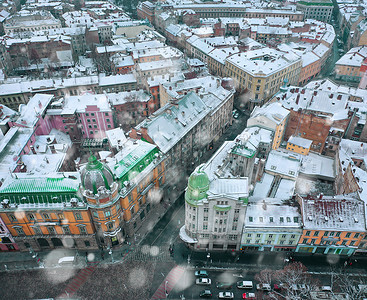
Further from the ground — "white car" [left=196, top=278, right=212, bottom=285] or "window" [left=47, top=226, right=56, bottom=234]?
"window" [left=47, top=226, right=56, bottom=234]

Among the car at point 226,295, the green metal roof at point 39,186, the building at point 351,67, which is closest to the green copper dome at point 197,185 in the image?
the car at point 226,295

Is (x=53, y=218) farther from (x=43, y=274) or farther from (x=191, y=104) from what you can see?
(x=191, y=104)

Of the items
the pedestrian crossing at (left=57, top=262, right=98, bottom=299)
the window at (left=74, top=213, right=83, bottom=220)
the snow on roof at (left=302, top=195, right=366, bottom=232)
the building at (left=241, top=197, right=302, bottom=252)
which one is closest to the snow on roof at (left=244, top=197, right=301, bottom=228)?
the building at (left=241, top=197, right=302, bottom=252)

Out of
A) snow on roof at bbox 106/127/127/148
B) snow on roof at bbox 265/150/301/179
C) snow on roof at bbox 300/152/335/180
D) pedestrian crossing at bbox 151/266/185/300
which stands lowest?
pedestrian crossing at bbox 151/266/185/300

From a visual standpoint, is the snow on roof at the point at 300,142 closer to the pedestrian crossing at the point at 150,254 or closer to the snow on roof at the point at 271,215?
the snow on roof at the point at 271,215

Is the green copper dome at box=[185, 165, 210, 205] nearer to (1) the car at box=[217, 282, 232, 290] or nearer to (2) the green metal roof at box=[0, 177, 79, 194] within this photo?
(1) the car at box=[217, 282, 232, 290]

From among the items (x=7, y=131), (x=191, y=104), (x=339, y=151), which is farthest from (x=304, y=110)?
(x=7, y=131)

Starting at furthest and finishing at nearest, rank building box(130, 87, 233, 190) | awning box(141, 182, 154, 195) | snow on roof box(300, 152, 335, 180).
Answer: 1. snow on roof box(300, 152, 335, 180)
2. building box(130, 87, 233, 190)
3. awning box(141, 182, 154, 195)

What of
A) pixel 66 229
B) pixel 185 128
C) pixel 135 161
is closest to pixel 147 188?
pixel 135 161
